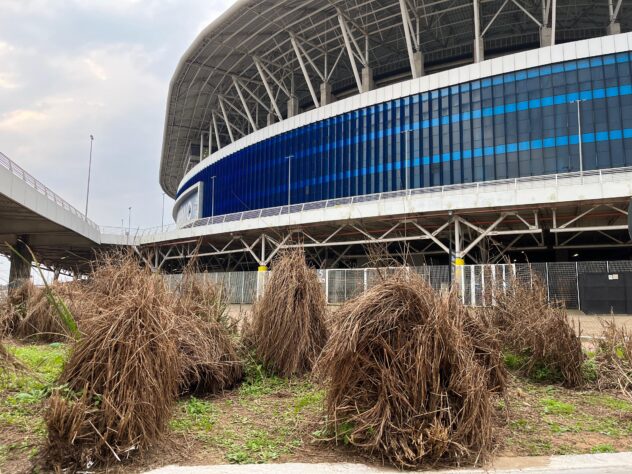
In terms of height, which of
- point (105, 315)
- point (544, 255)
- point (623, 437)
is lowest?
point (623, 437)

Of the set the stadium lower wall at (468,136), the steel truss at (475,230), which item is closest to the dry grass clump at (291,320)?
the steel truss at (475,230)

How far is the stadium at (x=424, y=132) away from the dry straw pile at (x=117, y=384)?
23747 mm

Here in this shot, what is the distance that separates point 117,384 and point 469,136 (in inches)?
1781

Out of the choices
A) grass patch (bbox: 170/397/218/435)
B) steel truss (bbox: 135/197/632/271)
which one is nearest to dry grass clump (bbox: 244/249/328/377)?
grass patch (bbox: 170/397/218/435)

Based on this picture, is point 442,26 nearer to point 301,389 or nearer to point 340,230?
point 340,230

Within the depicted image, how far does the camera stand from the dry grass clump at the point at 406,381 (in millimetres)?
4715

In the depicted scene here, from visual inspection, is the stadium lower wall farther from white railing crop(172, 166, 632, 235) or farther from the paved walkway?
the paved walkway

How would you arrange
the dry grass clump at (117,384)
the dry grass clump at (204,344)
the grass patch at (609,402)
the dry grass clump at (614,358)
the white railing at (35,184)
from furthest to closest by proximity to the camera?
the white railing at (35,184)
the dry grass clump at (614,358)
the dry grass clump at (204,344)
the grass patch at (609,402)
the dry grass clump at (117,384)

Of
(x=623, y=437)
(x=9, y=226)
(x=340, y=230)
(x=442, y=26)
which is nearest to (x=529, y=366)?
(x=623, y=437)

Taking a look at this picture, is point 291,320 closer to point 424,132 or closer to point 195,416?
point 195,416

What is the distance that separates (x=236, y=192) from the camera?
66062 millimetres

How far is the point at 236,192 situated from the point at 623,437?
6276 centimetres

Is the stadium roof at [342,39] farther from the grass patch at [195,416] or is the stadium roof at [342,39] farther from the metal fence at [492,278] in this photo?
the grass patch at [195,416]

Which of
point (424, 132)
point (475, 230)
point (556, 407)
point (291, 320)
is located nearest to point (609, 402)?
point (556, 407)
